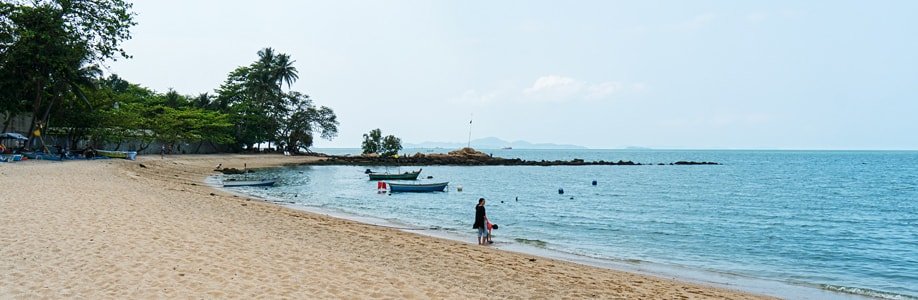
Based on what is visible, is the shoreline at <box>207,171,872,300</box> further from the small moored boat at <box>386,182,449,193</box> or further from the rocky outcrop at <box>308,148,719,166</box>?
the rocky outcrop at <box>308,148,719,166</box>

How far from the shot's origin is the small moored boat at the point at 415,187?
41.5 m

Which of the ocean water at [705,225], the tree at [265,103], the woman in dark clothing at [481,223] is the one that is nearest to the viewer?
the ocean water at [705,225]

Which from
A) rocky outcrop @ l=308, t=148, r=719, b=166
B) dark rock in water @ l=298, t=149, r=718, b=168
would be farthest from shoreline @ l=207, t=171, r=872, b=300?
rocky outcrop @ l=308, t=148, r=719, b=166

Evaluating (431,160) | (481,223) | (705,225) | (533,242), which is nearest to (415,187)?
(705,225)

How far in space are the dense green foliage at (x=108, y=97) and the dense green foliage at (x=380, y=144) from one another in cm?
617

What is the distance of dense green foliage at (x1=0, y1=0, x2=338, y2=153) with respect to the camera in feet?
134

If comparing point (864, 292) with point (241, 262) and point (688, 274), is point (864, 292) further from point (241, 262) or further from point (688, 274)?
point (241, 262)

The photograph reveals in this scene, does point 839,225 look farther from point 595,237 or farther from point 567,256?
point 567,256

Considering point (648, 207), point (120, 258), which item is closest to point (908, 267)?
point (648, 207)

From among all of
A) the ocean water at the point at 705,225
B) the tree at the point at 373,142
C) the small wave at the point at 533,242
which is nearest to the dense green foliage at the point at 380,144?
the tree at the point at 373,142

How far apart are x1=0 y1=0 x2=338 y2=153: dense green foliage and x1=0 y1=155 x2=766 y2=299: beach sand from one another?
27.9 metres

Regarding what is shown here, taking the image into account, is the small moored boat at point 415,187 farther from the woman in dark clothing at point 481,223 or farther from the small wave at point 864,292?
the small wave at point 864,292

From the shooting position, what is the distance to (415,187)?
42469 millimetres

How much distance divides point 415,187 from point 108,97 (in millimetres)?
34768
